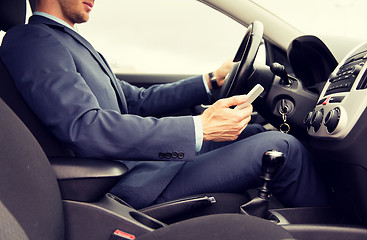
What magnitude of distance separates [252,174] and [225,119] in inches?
6.3

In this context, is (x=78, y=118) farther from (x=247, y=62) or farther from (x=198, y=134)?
(x=247, y=62)

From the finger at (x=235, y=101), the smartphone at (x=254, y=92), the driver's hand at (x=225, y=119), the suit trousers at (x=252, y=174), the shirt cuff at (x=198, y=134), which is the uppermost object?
the smartphone at (x=254, y=92)

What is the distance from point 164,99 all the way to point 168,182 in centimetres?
56

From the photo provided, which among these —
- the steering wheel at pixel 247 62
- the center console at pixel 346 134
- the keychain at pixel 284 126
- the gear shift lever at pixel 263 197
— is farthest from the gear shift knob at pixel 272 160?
the keychain at pixel 284 126

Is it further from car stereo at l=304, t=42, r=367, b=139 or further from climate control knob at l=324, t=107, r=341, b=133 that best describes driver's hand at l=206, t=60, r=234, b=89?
climate control knob at l=324, t=107, r=341, b=133

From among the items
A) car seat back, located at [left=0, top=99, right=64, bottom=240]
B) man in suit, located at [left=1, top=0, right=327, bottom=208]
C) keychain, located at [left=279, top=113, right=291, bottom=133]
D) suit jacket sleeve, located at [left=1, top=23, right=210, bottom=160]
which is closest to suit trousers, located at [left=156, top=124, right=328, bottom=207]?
man in suit, located at [left=1, top=0, right=327, bottom=208]

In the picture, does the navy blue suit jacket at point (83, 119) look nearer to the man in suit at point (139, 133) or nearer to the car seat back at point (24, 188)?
the man in suit at point (139, 133)

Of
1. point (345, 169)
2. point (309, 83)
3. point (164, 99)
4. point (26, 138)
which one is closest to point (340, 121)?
point (345, 169)

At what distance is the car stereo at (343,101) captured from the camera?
2.50 feet

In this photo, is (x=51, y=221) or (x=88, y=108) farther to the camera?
(x=88, y=108)

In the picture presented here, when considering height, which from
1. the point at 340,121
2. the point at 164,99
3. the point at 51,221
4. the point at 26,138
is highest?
the point at 340,121

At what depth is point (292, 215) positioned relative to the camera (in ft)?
2.83

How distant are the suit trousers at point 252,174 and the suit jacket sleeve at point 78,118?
0.11 m

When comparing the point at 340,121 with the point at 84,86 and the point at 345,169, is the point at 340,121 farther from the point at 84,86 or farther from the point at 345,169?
the point at 84,86
